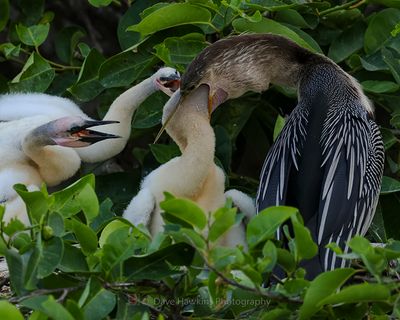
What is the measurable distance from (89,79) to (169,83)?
316 millimetres

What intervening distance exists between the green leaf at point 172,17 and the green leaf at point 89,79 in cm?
31

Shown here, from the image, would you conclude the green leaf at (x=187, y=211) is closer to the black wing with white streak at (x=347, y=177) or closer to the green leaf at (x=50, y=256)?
the green leaf at (x=50, y=256)

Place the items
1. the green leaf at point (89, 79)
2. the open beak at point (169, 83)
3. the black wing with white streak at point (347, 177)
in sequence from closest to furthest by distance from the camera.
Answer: the black wing with white streak at point (347, 177) < the open beak at point (169, 83) < the green leaf at point (89, 79)

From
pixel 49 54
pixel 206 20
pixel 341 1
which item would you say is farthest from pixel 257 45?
pixel 49 54

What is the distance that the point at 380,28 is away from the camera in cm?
379

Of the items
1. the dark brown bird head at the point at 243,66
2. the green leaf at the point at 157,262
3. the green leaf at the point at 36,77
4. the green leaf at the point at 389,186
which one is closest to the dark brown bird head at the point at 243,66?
the dark brown bird head at the point at 243,66

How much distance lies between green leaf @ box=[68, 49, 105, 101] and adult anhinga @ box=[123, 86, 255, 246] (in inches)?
17.1

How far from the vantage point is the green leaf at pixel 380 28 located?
12.4 feet

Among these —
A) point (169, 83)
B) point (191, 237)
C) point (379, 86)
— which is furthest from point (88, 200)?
point (379, 86)

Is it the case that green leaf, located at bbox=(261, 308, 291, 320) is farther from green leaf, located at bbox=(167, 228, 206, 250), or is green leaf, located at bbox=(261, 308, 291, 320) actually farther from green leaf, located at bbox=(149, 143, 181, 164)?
green leaf, located at bbox=(149, 143, 181, 164)

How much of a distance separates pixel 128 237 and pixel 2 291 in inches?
38.4

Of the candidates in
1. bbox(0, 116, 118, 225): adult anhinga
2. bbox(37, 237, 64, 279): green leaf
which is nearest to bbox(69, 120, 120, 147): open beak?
bbox(0, 116, 118, 225): adult anhinga

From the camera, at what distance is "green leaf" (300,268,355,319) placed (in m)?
2.21

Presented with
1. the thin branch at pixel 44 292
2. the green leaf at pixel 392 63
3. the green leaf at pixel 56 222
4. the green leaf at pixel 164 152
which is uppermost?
the green leaf at pixel 56 222
